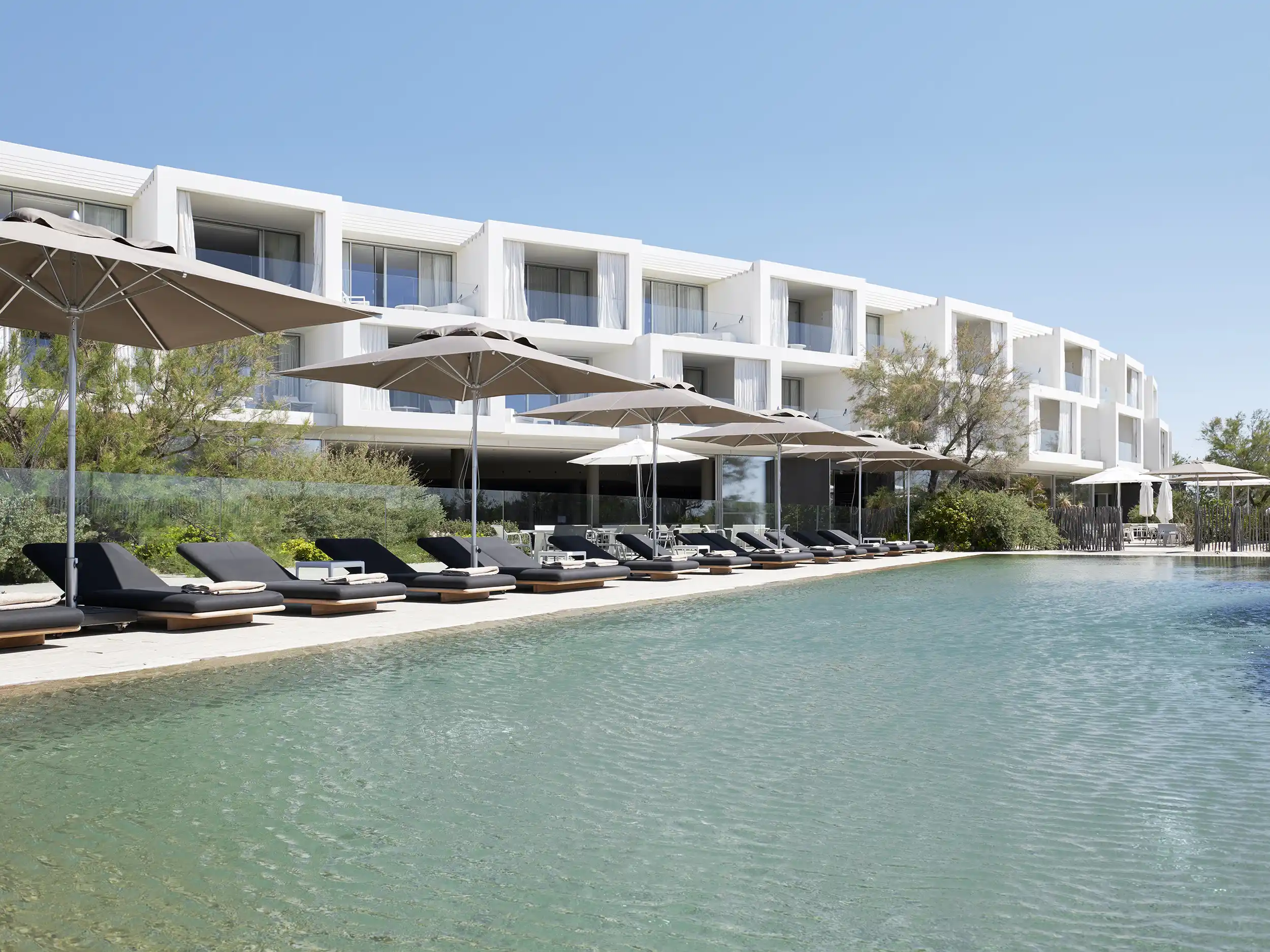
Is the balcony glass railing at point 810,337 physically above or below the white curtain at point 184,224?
below

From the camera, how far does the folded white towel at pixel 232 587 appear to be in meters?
9.04

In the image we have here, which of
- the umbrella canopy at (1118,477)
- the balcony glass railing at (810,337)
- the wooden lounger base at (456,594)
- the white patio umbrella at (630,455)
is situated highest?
the balcony glass railing at (810,337)

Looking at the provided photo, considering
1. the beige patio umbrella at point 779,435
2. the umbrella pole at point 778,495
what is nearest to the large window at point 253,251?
the beige patio umbrella at point 779,435

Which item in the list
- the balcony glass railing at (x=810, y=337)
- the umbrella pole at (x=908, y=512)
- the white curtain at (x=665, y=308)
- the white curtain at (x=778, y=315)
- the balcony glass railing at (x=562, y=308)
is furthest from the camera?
the balcony glass railing at (x=810, y=337)

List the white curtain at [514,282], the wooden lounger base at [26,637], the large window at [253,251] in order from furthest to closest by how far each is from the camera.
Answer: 1. the white curtain at [514,282]
2. the large window at [253,251]
3. the wooden lounger base at [26,637]

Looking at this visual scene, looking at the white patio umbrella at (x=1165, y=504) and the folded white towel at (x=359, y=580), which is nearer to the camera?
the folded white towel at (x=359, y=580)

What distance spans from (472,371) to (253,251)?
1794 centimetres

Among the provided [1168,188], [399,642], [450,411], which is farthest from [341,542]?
[1168,188]

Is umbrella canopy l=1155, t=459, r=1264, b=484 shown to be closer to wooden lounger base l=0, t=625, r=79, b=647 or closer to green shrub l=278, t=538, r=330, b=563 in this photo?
green shrub l=278, t=538, r=330, b=563

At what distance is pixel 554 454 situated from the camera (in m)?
33.2

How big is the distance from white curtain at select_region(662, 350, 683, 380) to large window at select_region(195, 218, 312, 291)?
10480 millimetres

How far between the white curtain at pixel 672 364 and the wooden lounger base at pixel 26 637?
24.5 meters

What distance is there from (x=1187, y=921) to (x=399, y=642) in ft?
21.8

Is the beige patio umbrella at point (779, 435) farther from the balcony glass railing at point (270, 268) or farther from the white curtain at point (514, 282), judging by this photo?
the balcony glass railing at point (270, 268)
